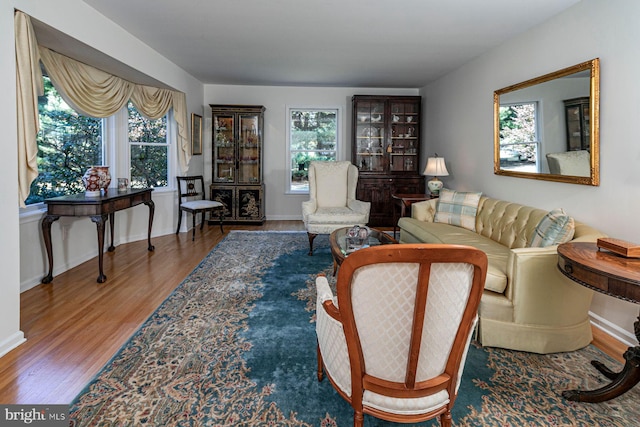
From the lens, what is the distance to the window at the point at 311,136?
7.11 meters

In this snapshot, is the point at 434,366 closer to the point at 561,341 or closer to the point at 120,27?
the point at 561,341

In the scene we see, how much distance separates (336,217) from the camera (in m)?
4.65

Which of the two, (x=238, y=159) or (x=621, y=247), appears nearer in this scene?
(x=621, y=247)

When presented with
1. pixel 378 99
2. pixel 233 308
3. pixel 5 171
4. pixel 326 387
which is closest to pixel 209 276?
pixel 233 308

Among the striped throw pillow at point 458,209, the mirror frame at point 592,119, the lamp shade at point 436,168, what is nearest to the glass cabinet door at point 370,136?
the lamp shade at point 436,168

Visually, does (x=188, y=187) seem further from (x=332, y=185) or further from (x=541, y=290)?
(x=541, y=290)

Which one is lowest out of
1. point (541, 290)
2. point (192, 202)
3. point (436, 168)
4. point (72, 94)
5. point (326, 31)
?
point (541, 290)

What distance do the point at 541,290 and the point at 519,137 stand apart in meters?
1.97

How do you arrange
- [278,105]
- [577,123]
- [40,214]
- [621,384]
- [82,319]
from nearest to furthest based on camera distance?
[621,384] → [82,319] → [577,123] → [40,214] → [278,105]

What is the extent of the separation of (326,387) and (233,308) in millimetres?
1250

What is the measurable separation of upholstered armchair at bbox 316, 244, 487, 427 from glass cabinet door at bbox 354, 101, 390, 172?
541cm

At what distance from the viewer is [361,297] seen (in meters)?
1.26

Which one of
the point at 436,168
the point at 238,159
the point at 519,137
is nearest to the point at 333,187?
the point at 436,168

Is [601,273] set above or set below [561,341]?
above
